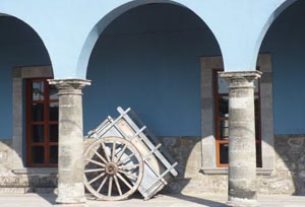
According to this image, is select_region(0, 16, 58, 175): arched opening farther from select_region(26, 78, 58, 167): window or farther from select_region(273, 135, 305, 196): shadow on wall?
select_region(273, 135, 305, 196): shadow on wall

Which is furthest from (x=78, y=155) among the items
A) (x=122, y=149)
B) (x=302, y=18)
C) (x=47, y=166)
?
(x=302, y=18)

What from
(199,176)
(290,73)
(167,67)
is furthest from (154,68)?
(290,73)

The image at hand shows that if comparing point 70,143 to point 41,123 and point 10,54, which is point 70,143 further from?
point 10,54

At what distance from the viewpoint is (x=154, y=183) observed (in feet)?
36.5

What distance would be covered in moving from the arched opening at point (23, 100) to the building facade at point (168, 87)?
2 cm

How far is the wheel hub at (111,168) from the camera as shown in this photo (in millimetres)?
11289

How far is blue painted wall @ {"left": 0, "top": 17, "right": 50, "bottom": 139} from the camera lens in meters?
13.0

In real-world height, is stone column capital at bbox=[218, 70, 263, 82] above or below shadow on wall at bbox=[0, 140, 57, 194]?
above

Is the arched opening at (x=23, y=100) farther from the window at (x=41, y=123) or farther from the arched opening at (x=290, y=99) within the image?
the arched opening at (x=290, y=99)

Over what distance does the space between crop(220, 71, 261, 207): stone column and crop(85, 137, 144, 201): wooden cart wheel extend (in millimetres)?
2191

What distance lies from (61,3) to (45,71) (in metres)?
2.72

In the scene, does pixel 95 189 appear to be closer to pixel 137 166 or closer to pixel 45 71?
pixel 137 166

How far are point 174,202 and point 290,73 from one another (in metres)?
2.90

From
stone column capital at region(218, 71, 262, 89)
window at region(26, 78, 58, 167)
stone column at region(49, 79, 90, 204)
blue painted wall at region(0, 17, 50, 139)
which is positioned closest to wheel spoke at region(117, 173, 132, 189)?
stone column at region(49, 79, 90, 204)
